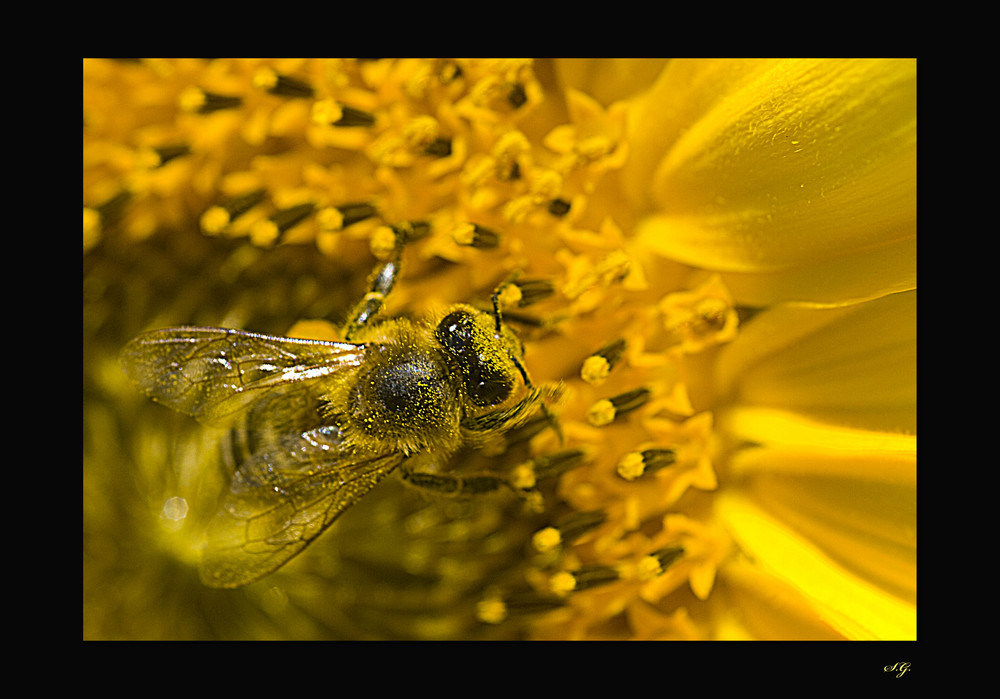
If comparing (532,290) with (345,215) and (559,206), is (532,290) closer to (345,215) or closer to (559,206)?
(559,206)

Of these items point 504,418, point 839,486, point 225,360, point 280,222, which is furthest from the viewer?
point 280,222

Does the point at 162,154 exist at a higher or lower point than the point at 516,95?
higher

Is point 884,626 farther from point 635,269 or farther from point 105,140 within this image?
point 105,140

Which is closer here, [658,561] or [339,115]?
[658,561]

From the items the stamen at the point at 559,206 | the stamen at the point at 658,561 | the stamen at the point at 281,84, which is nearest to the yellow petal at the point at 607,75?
the stamen at the point at 559,206

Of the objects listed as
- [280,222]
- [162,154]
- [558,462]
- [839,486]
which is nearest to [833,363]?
[839,486]

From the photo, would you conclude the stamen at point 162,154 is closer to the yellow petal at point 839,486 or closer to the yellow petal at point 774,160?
the yellow petal at point 774,160

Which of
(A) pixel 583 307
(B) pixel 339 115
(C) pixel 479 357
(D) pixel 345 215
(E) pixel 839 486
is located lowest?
(E) pixel 839 486
